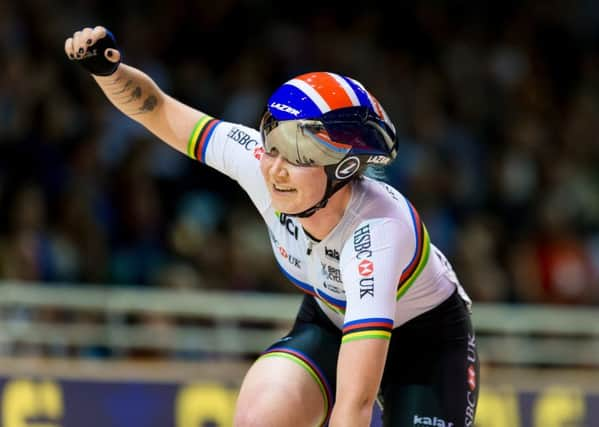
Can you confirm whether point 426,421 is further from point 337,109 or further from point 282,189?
point 337,109

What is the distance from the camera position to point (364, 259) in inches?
167

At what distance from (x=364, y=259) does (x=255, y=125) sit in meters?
5.99

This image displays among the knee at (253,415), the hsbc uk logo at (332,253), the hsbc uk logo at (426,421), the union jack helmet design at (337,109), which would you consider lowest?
the knee at (253,415)

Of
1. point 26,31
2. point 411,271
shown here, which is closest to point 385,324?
point 411,271

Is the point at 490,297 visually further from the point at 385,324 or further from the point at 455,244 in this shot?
the point at 385,324

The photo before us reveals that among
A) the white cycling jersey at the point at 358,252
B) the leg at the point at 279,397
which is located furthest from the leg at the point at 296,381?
the white cycling jersey at the point at 358,252

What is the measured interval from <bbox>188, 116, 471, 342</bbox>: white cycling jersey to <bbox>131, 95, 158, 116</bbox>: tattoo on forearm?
21 centimetres

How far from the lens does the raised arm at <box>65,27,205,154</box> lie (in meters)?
4.77

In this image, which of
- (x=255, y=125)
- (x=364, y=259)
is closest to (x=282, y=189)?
(x=364, y=259)

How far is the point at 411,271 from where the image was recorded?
178 inches

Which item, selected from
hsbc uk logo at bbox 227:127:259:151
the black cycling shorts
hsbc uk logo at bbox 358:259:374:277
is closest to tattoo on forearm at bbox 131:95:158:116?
hsbc uk logo at bbox 227:127:259:151

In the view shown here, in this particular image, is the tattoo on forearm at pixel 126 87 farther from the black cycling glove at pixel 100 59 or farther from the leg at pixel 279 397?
the leg at pixel 279 397

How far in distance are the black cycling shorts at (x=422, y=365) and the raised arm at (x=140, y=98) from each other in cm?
98

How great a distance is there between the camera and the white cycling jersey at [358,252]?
164 inches
